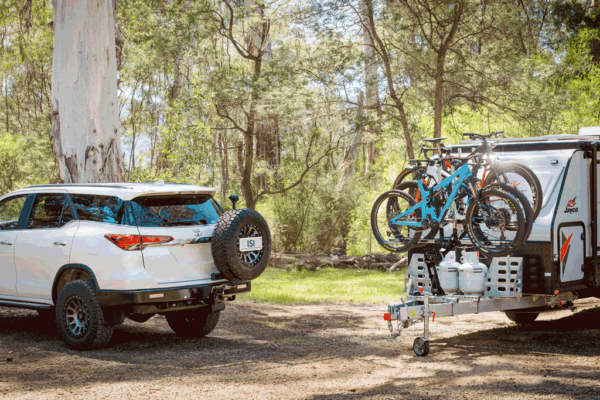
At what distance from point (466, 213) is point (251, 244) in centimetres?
250

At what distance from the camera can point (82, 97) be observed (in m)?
11.1

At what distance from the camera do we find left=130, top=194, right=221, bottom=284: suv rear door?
6961mm

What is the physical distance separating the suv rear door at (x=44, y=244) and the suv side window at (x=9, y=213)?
374 mm

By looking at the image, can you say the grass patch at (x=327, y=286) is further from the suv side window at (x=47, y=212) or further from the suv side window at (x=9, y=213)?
the suv side window at (x=47, y=212)

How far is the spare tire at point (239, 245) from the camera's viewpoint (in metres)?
7.21

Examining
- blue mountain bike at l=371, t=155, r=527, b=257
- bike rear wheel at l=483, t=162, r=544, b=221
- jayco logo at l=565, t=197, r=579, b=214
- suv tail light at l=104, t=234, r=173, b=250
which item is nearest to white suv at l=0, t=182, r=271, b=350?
suv tail light at l=104, t=234, r=173, b=250

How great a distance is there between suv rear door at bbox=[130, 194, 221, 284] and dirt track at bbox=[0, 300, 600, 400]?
95 centimetres

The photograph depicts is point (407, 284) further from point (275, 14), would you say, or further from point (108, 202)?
point (275, 14)

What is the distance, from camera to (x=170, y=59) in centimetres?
2241

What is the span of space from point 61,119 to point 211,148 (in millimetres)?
15416

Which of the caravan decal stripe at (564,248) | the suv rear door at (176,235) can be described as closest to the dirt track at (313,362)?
the suv rear door at (176,235)

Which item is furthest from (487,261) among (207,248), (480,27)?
(480,27)

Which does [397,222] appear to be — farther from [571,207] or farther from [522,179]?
[571,207]

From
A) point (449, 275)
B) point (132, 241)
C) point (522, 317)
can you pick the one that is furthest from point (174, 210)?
point (522, 317)
